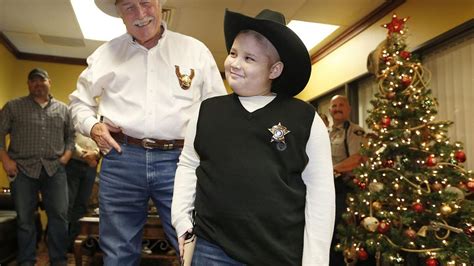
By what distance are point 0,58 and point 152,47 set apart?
540cm

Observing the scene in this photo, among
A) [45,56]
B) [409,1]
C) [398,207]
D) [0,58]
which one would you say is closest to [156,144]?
[398,207]

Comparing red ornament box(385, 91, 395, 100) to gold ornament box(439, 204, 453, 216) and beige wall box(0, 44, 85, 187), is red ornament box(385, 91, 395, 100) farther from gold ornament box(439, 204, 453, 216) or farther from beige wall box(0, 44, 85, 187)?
beige wall box(0, 44, 85, 187)

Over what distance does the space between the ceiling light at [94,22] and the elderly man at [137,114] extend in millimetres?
3115

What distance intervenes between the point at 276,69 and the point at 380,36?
3671mm

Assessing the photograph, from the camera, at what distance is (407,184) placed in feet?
9.37

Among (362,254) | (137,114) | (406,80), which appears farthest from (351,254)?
(137,114)

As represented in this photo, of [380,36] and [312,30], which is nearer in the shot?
[380,36]

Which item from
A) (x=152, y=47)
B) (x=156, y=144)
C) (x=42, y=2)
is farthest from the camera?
(x=42, y=2)

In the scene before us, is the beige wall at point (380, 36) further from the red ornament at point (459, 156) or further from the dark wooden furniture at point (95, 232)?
the dark wooden furniture at point (95, 232)

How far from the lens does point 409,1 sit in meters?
4.09

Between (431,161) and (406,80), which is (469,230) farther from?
(406,80)

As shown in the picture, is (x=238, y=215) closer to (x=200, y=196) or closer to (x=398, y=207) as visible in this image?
(x=200, y=196)

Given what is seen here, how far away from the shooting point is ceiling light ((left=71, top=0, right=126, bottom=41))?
4668mm

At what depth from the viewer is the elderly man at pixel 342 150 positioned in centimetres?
360
